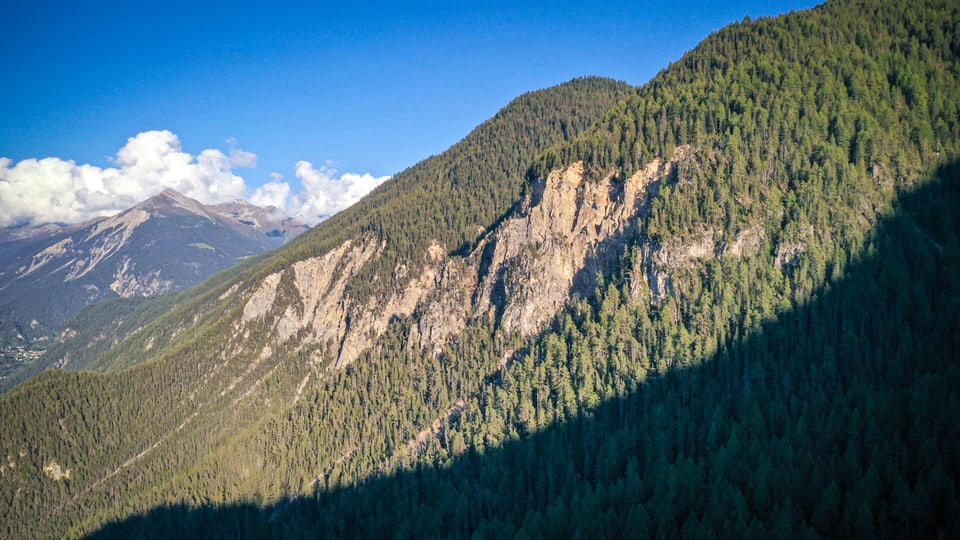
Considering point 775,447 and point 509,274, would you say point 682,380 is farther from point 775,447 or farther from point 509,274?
point 509,274

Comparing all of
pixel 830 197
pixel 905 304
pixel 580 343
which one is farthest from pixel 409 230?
pixel 905 304

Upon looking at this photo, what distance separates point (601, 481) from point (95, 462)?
509 feet

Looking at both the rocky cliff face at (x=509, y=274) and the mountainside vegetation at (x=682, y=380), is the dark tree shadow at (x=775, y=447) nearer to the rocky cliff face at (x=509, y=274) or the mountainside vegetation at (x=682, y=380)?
the mountainside vegetation at (x=682, y=380)

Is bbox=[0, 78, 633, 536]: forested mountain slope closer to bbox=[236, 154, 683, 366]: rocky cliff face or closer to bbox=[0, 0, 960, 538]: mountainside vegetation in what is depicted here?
bbox=[0, 0, 960, 538]: mountainside vegetation

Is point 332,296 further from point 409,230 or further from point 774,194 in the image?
point 774,194

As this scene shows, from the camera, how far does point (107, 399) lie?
551 ft

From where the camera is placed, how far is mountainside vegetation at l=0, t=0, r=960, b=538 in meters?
61.1

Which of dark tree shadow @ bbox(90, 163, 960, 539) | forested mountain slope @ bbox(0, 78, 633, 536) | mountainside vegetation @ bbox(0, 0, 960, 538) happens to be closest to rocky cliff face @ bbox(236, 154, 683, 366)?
mountainside vegetation @ bbox(0, 0, 960, 538)

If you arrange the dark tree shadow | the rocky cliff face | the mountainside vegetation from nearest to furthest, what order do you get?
the dark tree shadow, the mountainside vegetation, the rocky cliff face

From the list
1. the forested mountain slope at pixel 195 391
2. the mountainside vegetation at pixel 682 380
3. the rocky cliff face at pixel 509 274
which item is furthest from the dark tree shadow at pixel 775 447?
the forested mountain slope at pixel 195 391

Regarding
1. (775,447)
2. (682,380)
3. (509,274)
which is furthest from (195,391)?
(775,447)

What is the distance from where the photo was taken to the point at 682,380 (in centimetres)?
8475

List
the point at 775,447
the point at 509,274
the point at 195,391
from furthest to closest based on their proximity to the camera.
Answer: the point at 195,391
the point at 509,274
the point at 775,447

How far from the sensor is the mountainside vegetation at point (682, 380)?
61062 mm
